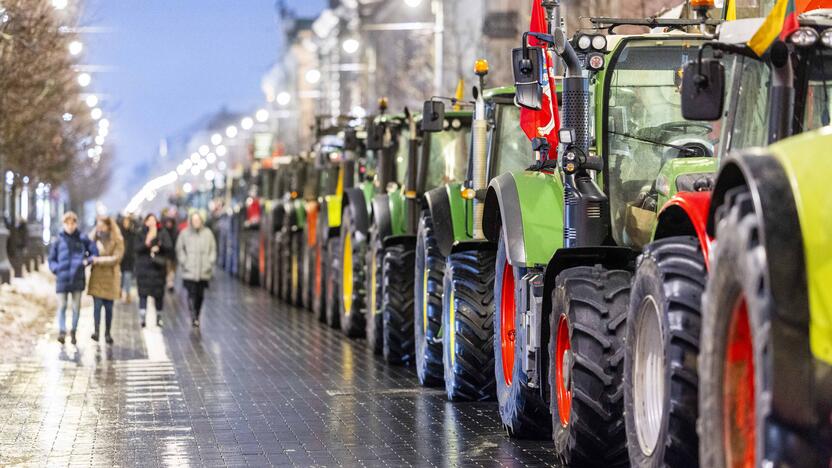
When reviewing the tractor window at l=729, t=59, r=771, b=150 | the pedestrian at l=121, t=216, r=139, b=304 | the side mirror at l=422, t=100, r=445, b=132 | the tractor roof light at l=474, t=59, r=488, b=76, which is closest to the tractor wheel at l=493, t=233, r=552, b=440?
the tractor roof light at l=474, t=59, r=488, b=76

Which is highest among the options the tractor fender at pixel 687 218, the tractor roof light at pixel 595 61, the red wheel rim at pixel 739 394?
the tractor roof light at pixel 595 61

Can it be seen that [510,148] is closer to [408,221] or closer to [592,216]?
[592,216]

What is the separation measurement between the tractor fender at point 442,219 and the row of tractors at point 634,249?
0.06ft

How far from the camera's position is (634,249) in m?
11.5

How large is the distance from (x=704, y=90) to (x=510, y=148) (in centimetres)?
766

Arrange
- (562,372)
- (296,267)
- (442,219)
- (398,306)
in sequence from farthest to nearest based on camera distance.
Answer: (296,267) < (398,306) < (442,219) < (562,372)

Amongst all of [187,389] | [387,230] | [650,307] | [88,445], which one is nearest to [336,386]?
[187,389]

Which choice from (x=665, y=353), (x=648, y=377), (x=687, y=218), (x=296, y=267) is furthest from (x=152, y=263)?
(x=665, y=353)

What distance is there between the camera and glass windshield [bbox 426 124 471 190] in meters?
19.5

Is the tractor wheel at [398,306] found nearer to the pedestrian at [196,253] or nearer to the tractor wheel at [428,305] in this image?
the tractor wheel at [428,305]

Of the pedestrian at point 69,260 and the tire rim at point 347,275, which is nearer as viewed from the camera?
the pedestrian at point 69,260

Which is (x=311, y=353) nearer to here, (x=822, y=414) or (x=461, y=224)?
(x=461, y=224)

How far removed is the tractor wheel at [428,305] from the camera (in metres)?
16.7

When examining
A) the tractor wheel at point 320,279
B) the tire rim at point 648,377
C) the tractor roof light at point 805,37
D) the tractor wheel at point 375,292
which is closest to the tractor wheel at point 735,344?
the tractor roof light at point 805,37
